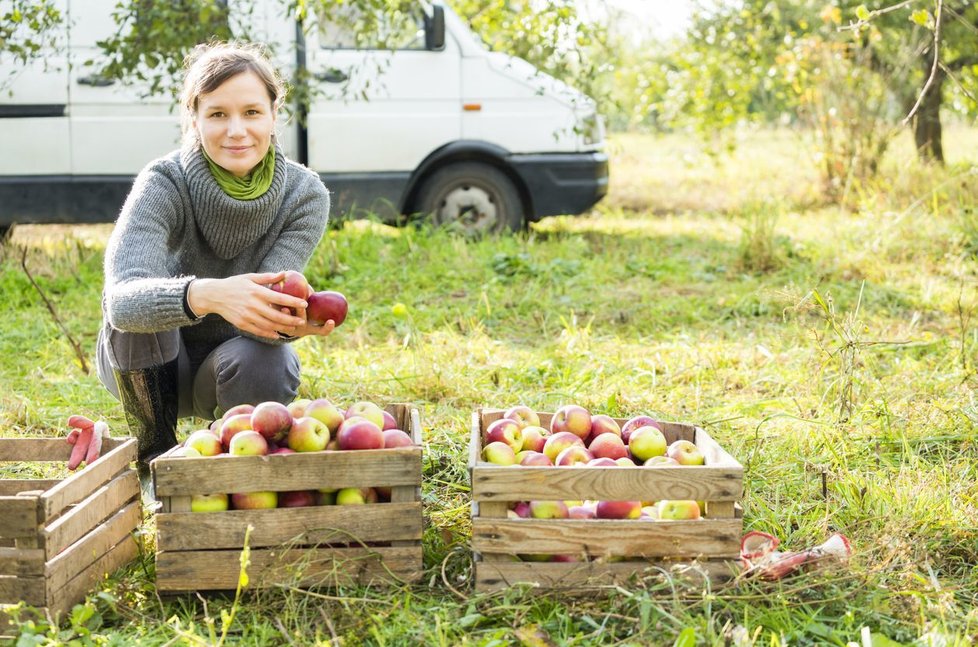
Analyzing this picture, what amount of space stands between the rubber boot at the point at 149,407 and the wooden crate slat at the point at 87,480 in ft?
1.38

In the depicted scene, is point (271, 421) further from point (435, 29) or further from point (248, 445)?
point (435, 29)

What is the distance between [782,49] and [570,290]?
583cm

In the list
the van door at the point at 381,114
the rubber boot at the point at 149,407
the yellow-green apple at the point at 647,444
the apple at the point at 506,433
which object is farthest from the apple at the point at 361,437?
the van door at the point at 381,114

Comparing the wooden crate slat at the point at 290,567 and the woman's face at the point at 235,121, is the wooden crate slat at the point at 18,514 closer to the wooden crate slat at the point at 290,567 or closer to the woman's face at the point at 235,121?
the wooden crate slat at the point at 290,567

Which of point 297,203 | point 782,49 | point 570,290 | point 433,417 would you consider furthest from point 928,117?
point 297,203

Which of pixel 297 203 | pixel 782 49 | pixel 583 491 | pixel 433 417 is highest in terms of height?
pixel 782 49

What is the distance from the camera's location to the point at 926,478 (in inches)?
122

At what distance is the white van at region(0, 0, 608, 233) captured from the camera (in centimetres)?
710

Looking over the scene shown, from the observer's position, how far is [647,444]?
2.66 m

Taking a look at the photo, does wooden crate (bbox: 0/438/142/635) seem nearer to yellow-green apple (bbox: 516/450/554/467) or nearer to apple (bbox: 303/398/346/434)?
apple (bbox: 303/398/346/434)

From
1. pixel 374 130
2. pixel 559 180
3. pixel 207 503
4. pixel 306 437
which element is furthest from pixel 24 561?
pixel 559 180

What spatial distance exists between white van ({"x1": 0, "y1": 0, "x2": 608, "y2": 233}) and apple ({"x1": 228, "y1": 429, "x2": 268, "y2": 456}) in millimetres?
4802

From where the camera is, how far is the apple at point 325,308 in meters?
2.72

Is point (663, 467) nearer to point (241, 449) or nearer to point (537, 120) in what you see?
point (241, 449)
